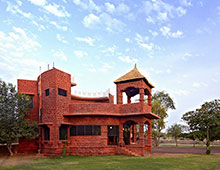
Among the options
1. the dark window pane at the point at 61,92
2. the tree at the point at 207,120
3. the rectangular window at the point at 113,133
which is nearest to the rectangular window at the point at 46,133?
the dark window pane at the point at 61,92

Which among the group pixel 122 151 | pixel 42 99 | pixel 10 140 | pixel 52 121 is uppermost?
pixel 42 99

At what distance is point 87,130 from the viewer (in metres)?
21.2

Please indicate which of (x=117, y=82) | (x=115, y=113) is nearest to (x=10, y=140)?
(x=115, y=113)

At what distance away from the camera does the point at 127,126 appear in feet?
86.8

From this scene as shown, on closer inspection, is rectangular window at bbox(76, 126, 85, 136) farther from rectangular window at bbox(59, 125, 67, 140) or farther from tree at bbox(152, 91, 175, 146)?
tree at bbox(152, 91, 175, 146)

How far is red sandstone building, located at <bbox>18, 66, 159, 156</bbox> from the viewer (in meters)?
20.4

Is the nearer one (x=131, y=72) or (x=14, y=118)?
(x=14, y=118)

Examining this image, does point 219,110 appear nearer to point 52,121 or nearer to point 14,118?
point 52,121

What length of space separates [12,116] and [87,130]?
23.2 ft

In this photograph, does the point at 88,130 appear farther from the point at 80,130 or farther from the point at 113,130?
the point at 113,130

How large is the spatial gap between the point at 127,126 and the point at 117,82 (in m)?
6.47

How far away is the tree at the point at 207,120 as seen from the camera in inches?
968

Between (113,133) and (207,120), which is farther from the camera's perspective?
(207,120)

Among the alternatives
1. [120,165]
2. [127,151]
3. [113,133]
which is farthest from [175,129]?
[120,165]
